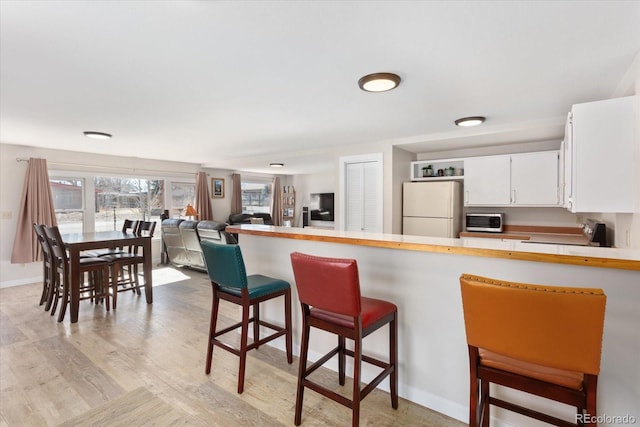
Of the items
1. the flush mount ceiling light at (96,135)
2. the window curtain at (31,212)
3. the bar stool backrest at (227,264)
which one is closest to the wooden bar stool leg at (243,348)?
the bar stool backrest at (227,264)

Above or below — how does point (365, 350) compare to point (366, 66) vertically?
below

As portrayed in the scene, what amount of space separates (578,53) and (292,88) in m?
1.88

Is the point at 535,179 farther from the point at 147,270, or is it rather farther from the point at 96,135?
the point at 96,135

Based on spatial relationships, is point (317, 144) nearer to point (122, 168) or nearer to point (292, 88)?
point (292, 88)

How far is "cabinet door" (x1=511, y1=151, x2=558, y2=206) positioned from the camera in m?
3.93

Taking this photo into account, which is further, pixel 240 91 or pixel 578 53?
pixel 240 91

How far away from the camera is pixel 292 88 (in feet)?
8.13

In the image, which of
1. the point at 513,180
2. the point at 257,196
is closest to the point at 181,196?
the point at 257,196

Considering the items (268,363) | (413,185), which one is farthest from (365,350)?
(413,185)

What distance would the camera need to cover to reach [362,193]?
16.1ft

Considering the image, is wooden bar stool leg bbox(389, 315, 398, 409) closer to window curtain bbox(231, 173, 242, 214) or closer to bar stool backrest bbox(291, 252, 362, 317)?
bar stool backrest bbox(291, 252, 362, 317)

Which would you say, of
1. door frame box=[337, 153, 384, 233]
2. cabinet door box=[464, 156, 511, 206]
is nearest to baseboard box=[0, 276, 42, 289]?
door frame box=[337, 153, 384, 233]

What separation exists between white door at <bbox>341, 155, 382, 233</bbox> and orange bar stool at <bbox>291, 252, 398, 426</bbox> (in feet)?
9.64

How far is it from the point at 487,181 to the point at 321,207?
466cm
